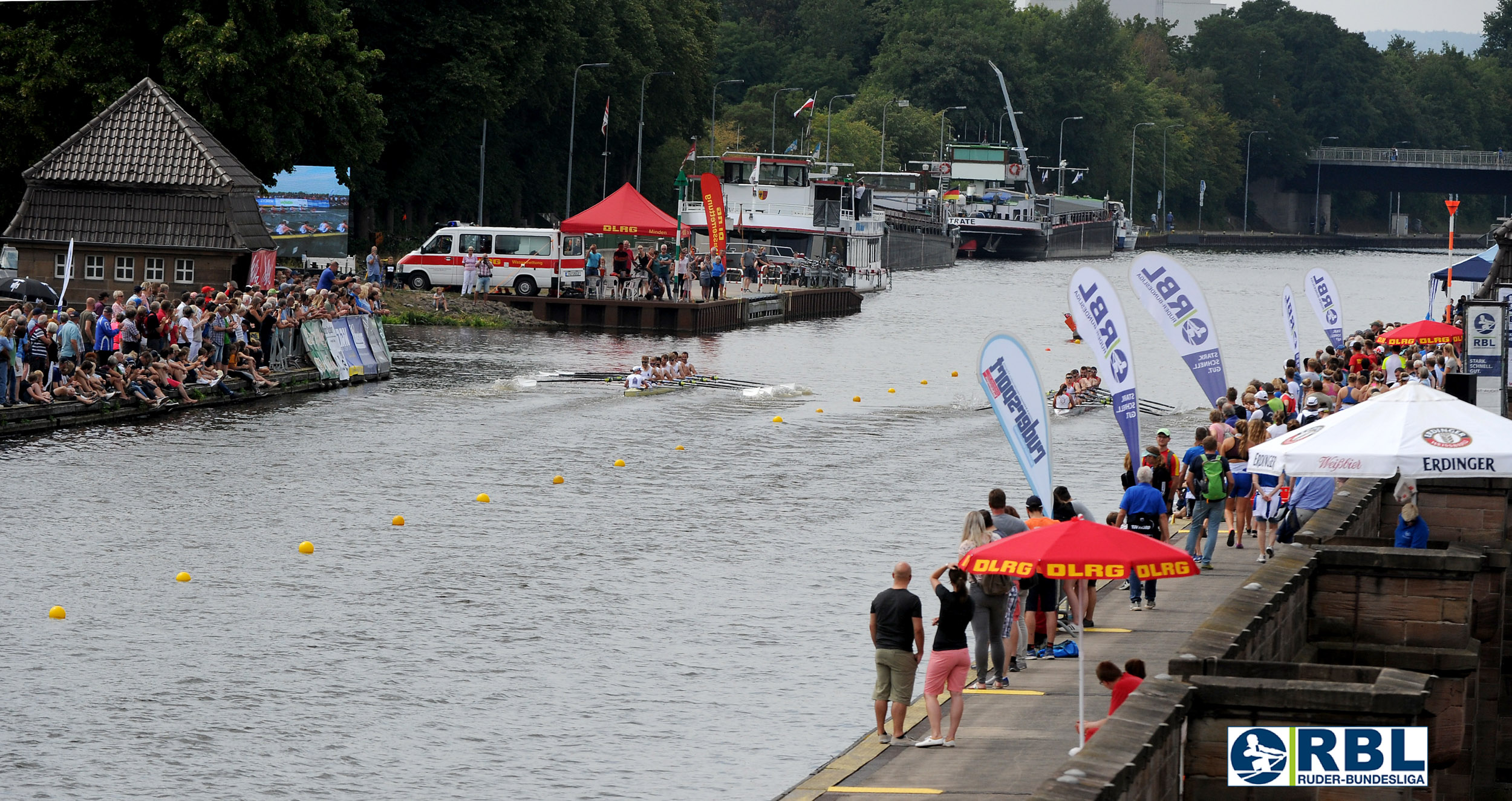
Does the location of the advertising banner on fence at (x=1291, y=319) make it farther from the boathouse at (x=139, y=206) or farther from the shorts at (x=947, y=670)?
the boathouse at (x=139, y=206)

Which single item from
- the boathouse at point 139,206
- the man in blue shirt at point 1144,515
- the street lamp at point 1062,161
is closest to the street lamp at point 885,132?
the street lamp at point 1062,161

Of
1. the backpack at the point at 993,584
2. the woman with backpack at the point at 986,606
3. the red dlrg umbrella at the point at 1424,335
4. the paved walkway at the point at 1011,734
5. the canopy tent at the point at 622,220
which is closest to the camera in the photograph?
the paved walkway at the point at 1011,734

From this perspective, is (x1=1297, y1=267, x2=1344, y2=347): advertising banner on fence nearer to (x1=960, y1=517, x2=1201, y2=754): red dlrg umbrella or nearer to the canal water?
the canal water

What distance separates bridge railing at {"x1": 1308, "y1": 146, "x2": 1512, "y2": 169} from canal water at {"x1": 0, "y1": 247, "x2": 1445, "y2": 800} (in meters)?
131

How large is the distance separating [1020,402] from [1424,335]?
22.0 meters

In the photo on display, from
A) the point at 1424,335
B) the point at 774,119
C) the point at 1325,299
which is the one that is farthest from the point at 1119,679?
the point at 774,119

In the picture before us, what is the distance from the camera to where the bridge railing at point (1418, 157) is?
162413mm

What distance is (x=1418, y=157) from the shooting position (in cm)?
18312

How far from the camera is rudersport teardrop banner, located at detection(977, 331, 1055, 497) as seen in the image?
18.1m

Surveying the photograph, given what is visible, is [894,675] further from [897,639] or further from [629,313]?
[629,313]

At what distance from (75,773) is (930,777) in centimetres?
668

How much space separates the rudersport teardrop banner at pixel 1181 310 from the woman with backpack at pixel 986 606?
8.55 metres

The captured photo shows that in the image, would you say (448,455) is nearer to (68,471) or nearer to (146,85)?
(68,471)

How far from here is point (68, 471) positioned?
90.4ft
